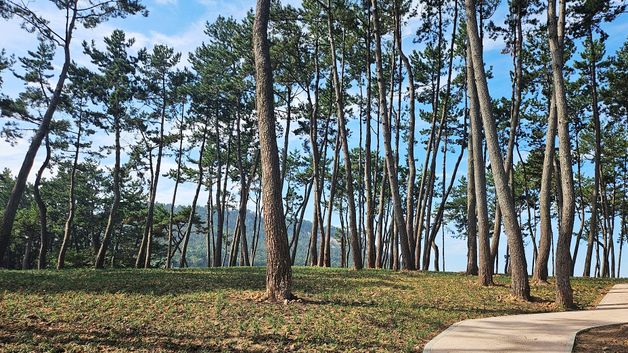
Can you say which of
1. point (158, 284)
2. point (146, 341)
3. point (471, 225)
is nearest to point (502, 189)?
point (471, 225)

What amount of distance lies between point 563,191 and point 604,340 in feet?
14.7

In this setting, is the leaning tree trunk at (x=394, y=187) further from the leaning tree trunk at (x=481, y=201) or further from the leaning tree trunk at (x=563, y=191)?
the leaning tree trunk at (x=563, y=191)

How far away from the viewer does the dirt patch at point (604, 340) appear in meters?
5.43

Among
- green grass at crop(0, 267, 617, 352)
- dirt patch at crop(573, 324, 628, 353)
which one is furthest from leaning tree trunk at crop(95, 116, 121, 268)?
dirt patch at crop(573, 324, 628, 353)

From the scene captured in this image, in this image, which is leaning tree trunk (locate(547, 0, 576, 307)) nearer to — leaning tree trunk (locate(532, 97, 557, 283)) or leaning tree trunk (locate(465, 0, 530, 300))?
leaning tree trunk (locate(465, 0, 530, 300))

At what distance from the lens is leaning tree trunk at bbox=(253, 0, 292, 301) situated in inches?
307

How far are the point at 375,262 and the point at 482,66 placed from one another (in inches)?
380

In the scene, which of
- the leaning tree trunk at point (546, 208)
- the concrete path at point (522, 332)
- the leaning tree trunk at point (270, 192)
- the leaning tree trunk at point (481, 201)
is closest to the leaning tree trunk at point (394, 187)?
the leaning tree trunk at point (481, 201)

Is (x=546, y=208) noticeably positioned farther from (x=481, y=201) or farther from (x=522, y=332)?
(x=522, y=332)

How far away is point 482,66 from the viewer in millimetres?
10398

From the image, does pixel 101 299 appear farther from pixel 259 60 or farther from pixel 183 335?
pixel 259 60

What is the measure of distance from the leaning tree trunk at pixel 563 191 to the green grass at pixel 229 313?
0.54 metres

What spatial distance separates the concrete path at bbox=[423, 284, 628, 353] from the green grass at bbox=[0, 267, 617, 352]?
1.39 ft

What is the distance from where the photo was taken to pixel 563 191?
939 centimetres
